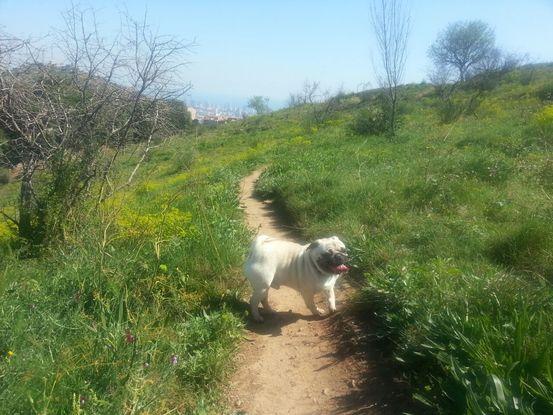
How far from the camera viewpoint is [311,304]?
498 centimetres

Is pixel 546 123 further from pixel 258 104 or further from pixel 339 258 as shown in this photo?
pixel 258 104

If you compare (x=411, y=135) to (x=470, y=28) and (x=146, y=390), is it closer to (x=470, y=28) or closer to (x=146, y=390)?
(x=146, y=390)

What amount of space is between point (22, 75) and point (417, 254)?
19.8 feet

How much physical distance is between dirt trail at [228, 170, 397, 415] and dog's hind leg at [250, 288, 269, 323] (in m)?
0.09

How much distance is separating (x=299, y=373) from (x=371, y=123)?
14983 mm

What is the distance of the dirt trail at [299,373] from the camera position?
3562mm

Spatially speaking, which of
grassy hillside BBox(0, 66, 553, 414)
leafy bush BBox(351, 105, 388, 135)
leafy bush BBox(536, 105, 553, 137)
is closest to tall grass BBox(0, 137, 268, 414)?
grassy hillside BBox(0, 66, 553, 414)

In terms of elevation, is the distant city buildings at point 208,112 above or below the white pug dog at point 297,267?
above

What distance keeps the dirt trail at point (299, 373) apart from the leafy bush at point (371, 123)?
13.2 m

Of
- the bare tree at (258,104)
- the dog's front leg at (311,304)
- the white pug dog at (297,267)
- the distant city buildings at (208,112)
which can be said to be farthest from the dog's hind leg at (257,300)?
the bare tree at (258,104)

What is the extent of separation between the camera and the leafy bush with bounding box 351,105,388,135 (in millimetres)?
17531

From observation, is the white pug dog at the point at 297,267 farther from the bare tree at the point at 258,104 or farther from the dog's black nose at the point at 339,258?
the bare tree at the point at 258,104

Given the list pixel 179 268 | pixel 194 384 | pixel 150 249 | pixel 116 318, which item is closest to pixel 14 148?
pixel 150 249

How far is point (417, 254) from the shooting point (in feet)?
17.4
